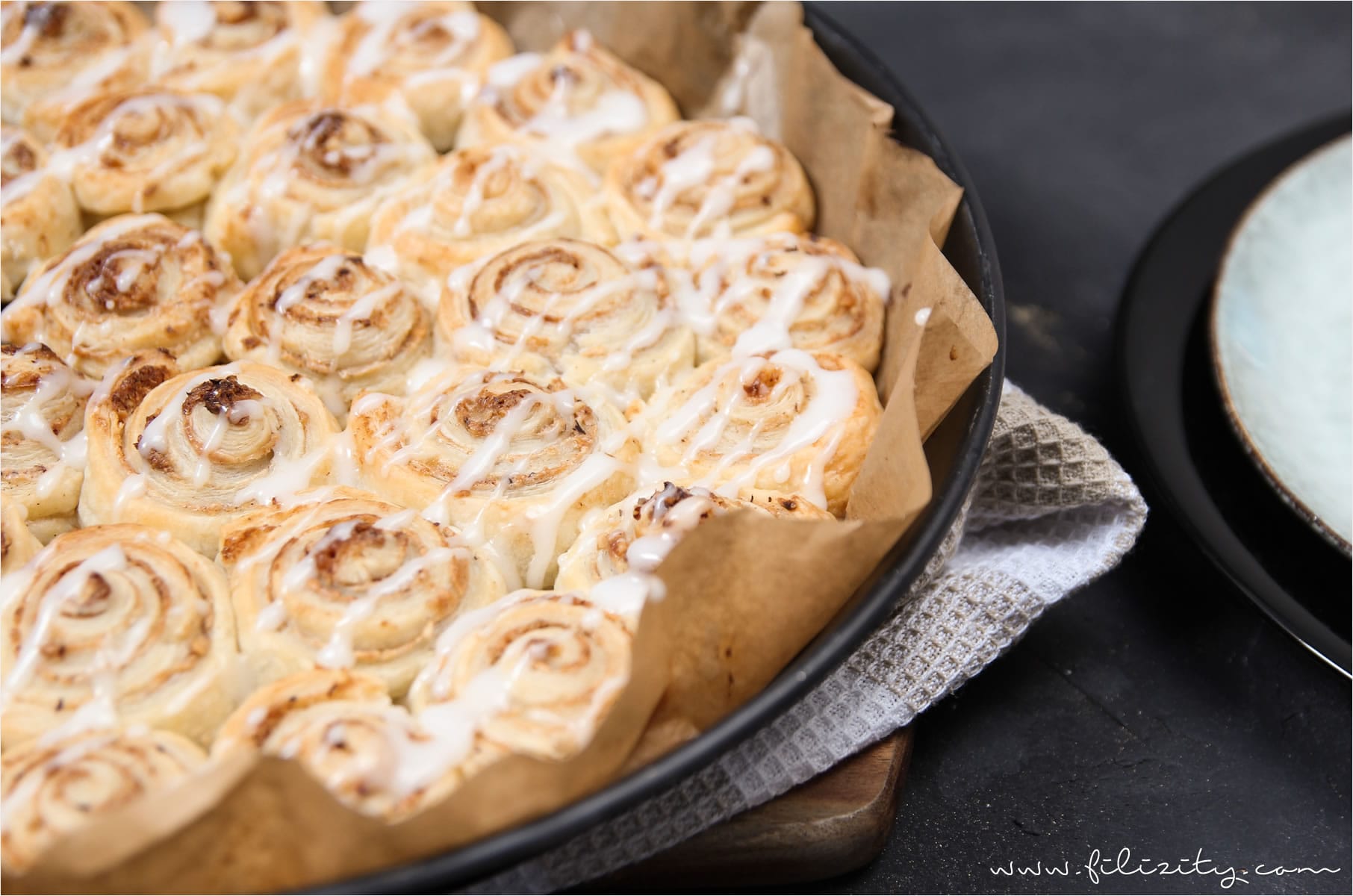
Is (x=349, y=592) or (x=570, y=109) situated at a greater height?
(x=570, y=109)

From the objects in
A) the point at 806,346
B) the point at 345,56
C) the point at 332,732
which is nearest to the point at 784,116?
the point at 806,346

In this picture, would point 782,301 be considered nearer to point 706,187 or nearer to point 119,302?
point 706,187

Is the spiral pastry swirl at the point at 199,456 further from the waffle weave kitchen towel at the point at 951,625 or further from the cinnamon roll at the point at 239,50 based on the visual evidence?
the cinnamon roll at the point at 239,50

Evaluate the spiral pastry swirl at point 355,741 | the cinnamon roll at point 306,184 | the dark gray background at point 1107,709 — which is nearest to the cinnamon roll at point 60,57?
the cinnamon roll at point 306,184

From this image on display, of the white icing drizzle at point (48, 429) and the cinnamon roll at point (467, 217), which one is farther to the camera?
the cinnamon roll at point (467, 217)

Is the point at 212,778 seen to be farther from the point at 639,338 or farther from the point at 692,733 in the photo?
the point at 639,338

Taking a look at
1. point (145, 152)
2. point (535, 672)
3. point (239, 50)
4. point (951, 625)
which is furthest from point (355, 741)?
point (239, 50)

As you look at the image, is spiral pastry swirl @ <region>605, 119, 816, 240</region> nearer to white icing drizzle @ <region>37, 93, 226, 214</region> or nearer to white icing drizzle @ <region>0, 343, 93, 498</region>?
white icing drizzle @ <region>37, 93, 226, 214</region>
